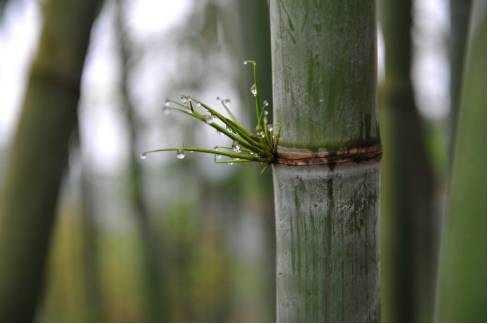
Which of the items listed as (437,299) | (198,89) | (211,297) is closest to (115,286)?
(211,297)

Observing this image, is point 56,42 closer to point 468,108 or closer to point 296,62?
point 296,62

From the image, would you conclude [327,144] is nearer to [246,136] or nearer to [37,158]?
[246,136]

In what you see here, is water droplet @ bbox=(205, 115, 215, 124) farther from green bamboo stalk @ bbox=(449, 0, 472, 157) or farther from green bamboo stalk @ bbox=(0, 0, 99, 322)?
green bamboo stalk @ bbox=(449, 0, 472, 157)

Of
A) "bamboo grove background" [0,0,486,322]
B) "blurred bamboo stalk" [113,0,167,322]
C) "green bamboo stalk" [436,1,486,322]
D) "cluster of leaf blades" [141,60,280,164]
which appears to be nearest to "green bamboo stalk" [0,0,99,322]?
"bamboo grove background" [0,0,486,322]

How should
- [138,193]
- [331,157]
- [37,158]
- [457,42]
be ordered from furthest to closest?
[138,193], [457,42], [37,158], [331,157]

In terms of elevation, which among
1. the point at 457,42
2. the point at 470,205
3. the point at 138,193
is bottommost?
the point at 138,193

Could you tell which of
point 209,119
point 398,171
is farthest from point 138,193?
point 209,119
